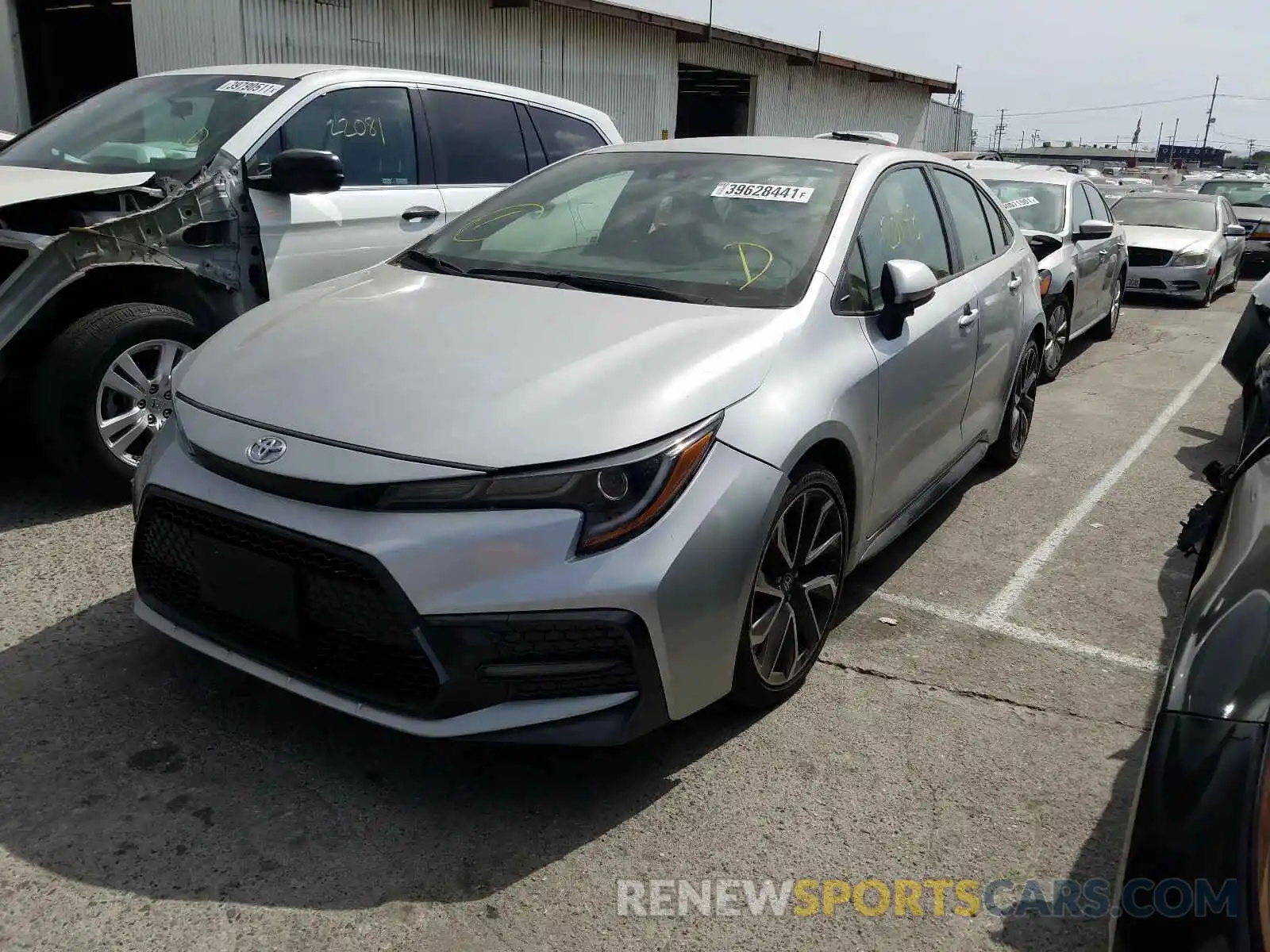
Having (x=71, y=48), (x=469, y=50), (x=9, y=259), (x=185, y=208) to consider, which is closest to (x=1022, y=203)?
(x=185, y=208)

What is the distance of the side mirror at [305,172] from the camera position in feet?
14.8

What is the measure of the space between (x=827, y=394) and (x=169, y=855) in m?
2.06

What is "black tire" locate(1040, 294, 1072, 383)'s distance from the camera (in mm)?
7945

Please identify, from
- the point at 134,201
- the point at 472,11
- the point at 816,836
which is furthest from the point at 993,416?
the point at 472,11

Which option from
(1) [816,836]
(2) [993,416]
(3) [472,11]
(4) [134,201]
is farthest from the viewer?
(3) [472,11]

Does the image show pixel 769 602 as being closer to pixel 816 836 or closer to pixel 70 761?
Result: pixel 816 836

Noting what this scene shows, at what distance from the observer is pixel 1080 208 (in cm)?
919

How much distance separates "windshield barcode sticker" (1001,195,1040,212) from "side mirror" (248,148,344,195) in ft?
21.1

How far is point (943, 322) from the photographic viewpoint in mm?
3984

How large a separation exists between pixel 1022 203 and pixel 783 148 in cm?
586

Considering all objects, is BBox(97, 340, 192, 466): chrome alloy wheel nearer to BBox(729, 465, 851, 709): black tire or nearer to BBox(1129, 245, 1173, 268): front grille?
BBox(729, 465, 851, 709): black tire

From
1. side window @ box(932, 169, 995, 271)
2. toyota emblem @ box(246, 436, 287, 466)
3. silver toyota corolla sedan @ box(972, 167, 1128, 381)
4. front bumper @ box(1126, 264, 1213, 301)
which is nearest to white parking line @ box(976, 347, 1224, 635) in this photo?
silver toyota corolla sedan @ box(972, 167, 1128, 381)

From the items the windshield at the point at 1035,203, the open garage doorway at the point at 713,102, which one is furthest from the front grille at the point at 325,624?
the open garage doorway at the point at 713,102

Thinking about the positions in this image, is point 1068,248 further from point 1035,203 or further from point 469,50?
point 469,50
